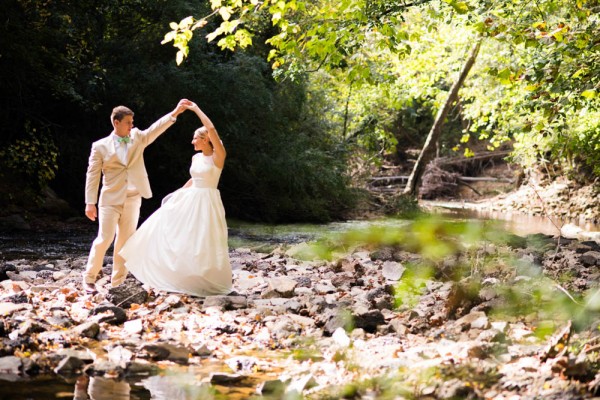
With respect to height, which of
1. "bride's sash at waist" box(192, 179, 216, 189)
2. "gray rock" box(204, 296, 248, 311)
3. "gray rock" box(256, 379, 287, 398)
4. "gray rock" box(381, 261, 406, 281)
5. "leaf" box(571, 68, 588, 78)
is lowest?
"gray rock" box(381, 261, 406, 281)

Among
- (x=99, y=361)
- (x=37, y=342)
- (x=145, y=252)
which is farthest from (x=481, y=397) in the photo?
(x=145, y=252)

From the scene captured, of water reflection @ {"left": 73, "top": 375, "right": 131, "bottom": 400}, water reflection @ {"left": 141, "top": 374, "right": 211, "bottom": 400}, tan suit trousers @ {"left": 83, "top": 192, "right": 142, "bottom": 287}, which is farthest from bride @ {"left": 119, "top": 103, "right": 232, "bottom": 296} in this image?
water reflection @ {"left": 73, "top": 375, "right": 131, "bottom": 400}

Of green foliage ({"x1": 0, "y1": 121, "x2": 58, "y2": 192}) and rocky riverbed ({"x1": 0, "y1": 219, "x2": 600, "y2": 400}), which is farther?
green foliage ({"x1": 0, "y1": 121, "x2": 58, "y2": 192})

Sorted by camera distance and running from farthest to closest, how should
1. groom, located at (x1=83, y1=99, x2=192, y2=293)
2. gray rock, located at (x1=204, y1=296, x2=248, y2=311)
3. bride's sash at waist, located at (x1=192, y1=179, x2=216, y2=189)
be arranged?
bride's sash at waist, located at (x1=192, y1=179, x2=216, y2=189), groom, located at (x1=83, y1=99, x2=192, y2=293), gray rock, located at (x1=204, y1=296, x2=248, y2=311)

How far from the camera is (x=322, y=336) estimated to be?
664 cm

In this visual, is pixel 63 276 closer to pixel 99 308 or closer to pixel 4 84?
pixel 99 308

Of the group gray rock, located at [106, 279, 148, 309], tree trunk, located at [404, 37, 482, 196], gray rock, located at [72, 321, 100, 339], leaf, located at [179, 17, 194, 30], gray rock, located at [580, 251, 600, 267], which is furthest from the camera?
Answer: tree trunk, located at [404, 37, 482, 196]

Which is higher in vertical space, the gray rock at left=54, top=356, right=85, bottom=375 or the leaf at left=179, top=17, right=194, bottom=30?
the leaf at left=179, top=17, right=194, bottom=30

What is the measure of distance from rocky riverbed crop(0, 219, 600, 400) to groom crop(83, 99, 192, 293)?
1.81 feet

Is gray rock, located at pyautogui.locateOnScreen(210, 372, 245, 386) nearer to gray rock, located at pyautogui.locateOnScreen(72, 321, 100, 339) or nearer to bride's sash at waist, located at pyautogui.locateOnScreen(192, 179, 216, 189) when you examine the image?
gray rock, located at pyautogui.locateOnScreen(72, 321, 100, 339)

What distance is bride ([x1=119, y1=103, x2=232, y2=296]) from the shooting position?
827 centimetres

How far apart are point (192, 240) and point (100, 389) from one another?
11.5ft

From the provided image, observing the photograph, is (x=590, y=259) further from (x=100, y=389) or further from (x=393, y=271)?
(x=100, y=389)

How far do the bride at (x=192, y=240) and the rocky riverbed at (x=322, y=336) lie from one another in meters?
0.33
